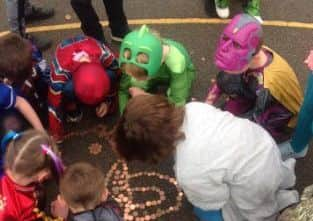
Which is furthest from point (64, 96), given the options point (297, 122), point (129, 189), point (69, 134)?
point (297, 122)

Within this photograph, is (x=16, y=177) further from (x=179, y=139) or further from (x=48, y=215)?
(x=179, y=139)

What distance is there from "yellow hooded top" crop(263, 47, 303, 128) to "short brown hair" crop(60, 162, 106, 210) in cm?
97

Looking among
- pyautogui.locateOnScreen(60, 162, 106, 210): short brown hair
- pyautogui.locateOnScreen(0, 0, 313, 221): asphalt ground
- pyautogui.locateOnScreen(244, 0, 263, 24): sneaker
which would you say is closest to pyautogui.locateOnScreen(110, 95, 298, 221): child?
pyautogui.locateOnScreen(60, 162, 106, 210): short brown hair

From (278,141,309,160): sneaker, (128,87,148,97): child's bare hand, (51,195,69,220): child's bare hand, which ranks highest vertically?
(128,87,148,97): child's bare hand

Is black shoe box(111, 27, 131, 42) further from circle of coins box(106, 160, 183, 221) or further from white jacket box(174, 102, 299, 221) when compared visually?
white jacket box(174, 102, 299, 221)

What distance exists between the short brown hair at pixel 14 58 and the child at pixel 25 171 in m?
0.39

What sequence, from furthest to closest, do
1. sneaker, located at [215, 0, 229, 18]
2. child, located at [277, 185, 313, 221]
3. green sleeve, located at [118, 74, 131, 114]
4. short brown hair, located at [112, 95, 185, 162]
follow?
sneaker, located at [215, 0, 229, 18]
green sleeve, located at [118, 74, 131, 114]
short brown hair, located at [112, 95, 185, 162]
child, located at [277, 185, 313, 221]

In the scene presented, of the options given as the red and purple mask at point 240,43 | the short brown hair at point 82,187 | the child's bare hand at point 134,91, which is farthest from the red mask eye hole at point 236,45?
the short brown hair at point 82,187

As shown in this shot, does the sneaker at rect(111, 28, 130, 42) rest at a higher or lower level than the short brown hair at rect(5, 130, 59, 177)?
lower

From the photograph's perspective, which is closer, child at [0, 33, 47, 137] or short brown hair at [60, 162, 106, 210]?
short brown hair at [60, 162, 106, 210]

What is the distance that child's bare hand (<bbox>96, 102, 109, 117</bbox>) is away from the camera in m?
3.07

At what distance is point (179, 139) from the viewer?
7.10 feet

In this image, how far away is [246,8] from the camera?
366 centimetres

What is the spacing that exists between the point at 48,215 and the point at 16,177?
43 centimetres
